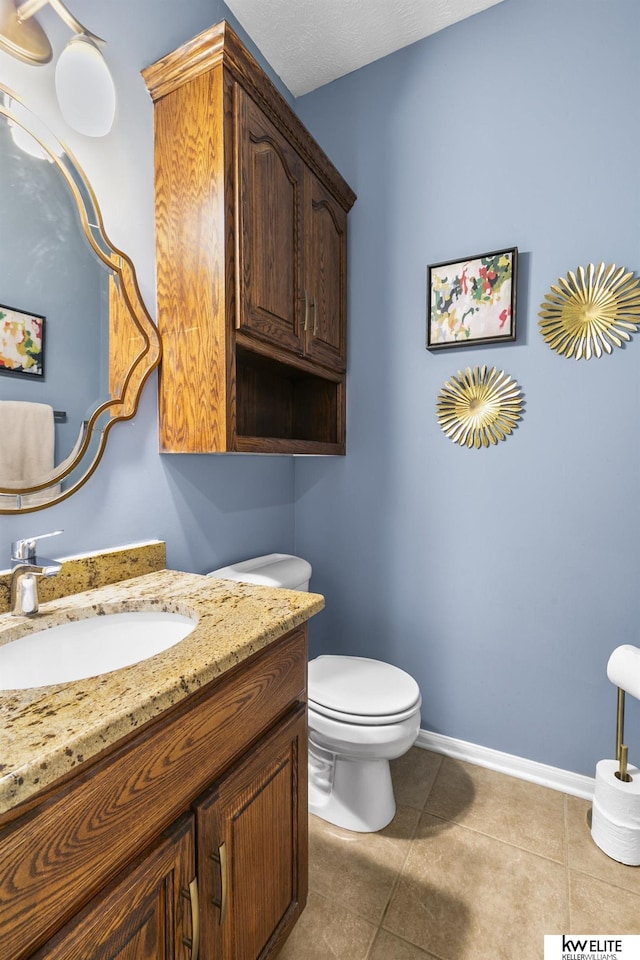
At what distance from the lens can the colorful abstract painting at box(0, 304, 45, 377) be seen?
3.33ft

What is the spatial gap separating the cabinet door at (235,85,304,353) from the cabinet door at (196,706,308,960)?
110 centimetres

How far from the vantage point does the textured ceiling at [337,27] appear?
1.67 metres

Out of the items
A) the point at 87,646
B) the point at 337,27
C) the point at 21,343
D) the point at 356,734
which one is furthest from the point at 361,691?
the point at 337,27

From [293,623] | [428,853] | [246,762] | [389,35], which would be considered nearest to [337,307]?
[389,35]

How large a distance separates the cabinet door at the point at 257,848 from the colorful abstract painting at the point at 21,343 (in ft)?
3.15

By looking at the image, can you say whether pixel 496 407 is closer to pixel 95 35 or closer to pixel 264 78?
pixel 264 78

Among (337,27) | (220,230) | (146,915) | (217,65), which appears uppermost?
(337,27)

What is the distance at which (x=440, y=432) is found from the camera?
1816 millimetres

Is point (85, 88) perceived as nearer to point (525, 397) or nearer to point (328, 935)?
point (525, 397)

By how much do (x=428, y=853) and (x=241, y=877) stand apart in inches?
31.6

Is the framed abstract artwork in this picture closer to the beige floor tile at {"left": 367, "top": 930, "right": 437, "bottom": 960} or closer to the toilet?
the toilet

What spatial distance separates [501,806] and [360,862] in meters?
0.55

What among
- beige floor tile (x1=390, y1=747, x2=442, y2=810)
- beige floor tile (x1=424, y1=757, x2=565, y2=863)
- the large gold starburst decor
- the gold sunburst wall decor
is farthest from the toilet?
the large gold starburst decor

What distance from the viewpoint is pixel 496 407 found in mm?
1707
